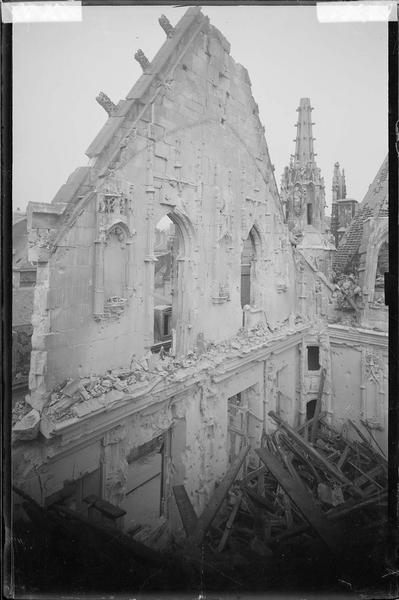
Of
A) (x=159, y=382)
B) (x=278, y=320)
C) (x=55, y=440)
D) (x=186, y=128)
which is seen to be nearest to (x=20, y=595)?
(x=55, y=440)

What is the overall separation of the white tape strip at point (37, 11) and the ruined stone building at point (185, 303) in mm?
906

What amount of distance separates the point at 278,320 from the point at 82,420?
4133mm

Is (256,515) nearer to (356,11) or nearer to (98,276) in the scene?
(98,276)

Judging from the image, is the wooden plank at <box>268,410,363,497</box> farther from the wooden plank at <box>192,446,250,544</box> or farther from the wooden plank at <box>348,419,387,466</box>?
the wooden plank at <box>192,446,250,544</box>

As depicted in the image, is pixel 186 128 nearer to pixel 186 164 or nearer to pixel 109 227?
pixel 186 164

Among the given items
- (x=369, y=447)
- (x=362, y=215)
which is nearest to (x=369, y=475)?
(x=369, y=447)

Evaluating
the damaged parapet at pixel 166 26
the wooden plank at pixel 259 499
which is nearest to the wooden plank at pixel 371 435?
the wooden plank at pixel 259 499

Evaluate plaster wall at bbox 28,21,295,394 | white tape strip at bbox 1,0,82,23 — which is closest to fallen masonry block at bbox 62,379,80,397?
plaster wall at bbox 28,21,295,394

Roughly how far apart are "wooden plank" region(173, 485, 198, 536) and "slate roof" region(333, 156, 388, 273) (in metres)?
4.47

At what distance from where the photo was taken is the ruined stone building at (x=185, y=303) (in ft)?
14.2

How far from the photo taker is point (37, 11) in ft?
13.6

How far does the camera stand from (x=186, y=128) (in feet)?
18.1

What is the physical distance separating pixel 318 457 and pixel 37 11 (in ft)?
23.0

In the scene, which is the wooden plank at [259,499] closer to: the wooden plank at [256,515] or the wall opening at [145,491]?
the wooden plank at [256,515]
